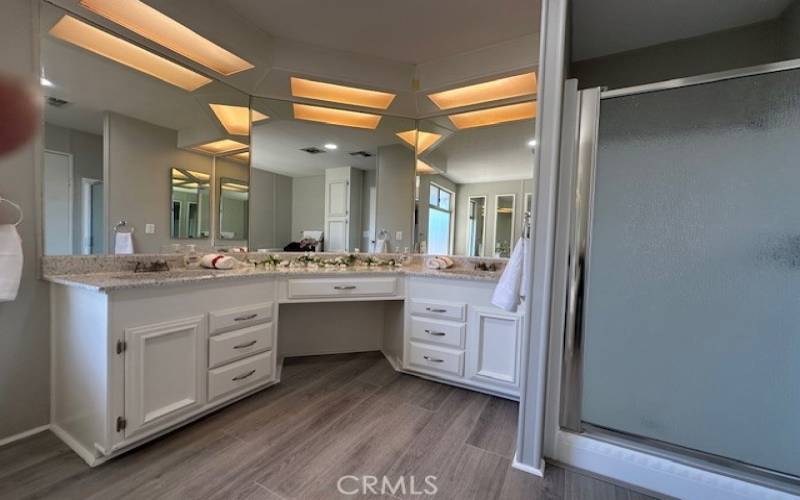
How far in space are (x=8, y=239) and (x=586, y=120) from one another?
2616 millimetres

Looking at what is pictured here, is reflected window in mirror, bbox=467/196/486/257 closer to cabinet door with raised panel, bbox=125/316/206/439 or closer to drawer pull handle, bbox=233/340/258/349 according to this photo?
drawer pull handle, bbox=233/340/258/349

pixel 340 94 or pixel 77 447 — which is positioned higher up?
pixel 340 94

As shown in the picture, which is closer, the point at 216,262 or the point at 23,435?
the point at 23,435

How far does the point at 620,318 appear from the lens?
5.65ft

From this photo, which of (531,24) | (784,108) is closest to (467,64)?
(531,24)

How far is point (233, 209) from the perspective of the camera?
2.46 m

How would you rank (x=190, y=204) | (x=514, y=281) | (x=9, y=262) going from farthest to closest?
1. (x=190, y=204)
2. (x=514, y=281)
3. (x=9, y=262)

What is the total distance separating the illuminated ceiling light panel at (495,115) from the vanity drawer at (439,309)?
4.78 feet

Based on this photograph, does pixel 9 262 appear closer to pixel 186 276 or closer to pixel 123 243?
pixel 123 243

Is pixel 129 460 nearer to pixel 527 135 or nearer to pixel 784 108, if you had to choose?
pixel 527 135

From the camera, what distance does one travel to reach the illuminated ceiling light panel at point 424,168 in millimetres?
2818

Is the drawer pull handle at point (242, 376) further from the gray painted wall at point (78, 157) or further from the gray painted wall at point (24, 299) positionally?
the gray painted wall at point (78, 157)

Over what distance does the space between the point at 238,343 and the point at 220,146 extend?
4.59 ft

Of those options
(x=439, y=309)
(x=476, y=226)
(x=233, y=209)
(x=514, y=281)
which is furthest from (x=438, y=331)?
(x=233, y=209)
